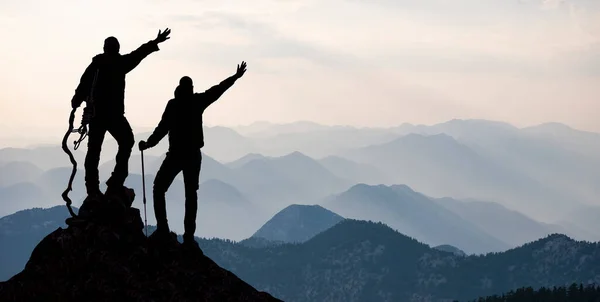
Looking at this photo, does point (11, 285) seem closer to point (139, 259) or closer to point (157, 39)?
point (139, 259)

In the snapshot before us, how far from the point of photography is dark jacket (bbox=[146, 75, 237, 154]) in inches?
957

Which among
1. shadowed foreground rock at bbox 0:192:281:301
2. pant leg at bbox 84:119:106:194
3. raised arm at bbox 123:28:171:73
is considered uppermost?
raised arm at bbox 123:28:171:73

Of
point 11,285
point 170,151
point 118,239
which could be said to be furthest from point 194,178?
point 11,285

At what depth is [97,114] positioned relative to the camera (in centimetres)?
2498

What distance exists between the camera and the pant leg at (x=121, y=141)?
82.4ft

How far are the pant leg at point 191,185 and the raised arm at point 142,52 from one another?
3.25m

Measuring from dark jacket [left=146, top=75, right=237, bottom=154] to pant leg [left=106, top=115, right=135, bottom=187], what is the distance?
123 cm

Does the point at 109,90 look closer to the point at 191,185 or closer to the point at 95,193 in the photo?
the point at 95,193

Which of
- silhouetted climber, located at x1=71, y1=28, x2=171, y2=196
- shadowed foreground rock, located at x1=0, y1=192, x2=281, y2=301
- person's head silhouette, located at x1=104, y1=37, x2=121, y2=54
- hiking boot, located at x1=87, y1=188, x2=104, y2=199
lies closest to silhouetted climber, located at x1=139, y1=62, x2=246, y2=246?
shadowed foreground rock, located at x1=0, y1=192, x2=281, y2=301

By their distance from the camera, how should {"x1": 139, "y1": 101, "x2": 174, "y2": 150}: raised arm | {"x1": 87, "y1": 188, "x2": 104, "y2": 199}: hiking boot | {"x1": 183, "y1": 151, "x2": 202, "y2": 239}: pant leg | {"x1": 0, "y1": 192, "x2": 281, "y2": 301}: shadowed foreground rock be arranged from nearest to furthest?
{"x1": 0, "y1": 192, "x2": 281, "y2": 301}: shadowed foreground rock < {"x1": 139, "y1": 101, "x2": 174, "y2": 150}: raised arm < {"x1": 183, "y1": 151, "x2": 202, "y2": 239}: pant leg < {"x1": 87, "y1": 188, "x2": 104, "y2": 199}: hiking boot

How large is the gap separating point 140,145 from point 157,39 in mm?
3148

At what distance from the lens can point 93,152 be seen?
1005 inches

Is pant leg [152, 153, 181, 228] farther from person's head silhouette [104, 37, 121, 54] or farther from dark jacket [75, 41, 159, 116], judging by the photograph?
person's head silhouette [104, 37, 121, 54]

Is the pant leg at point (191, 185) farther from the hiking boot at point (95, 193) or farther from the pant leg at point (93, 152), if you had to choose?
the pant leg at point (93, 152)
